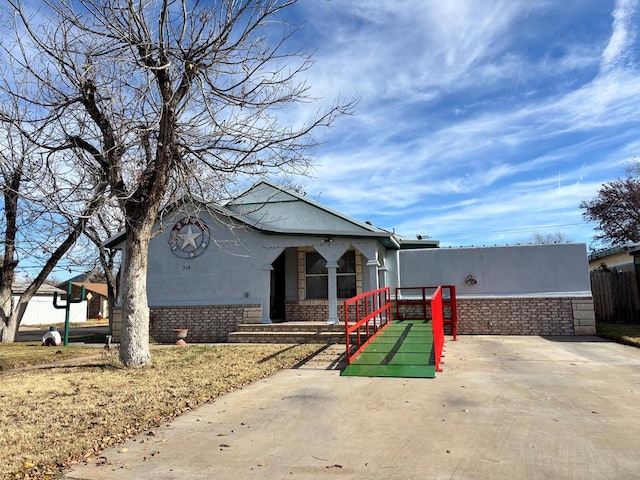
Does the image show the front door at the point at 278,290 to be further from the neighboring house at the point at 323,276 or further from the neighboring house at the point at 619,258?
the neighboring house at the point at 619,258

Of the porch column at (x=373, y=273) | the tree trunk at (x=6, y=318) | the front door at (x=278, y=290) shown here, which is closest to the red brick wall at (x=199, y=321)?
the front door at (x=278, y=290)

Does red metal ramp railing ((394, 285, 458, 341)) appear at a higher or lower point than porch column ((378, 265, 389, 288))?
lower

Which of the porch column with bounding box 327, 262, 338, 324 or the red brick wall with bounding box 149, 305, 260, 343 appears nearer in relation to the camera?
the porch column with bounding box 327, 262, 338, 324

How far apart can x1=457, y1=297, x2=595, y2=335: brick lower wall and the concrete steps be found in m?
4.33

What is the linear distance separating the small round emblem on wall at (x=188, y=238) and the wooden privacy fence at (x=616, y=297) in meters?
13.6

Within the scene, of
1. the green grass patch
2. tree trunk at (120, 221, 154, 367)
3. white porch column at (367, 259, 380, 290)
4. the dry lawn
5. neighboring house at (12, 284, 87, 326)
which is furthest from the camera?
neighboring house at (12, 284, 87, 326)

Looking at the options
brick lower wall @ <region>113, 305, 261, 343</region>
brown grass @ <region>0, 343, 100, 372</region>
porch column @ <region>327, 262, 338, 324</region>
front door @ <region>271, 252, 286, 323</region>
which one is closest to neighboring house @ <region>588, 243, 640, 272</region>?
porch column @ <region>327, 262, 338, 324</region>

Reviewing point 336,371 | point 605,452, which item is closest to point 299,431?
point 605,452

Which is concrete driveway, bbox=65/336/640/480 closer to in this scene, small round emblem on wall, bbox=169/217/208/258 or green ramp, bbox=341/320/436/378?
green ramp, bbox=341/320/436/378

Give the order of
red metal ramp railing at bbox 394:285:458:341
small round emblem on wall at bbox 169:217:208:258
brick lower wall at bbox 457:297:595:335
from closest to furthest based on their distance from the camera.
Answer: brick lower wall at bbox 457:297:595:335 < red metal ramp railing at bbox 394:285:458:341 < small round emblem on wall at bbox 169:217:208:258

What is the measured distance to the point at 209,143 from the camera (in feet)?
29.6

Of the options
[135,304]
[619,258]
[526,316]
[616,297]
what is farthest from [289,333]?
[619,258]

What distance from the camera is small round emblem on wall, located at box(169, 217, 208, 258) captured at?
45.5ft

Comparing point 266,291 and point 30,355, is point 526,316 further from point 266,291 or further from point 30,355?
point 30,355
